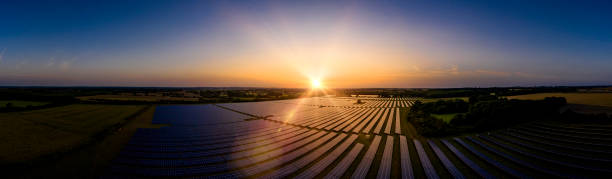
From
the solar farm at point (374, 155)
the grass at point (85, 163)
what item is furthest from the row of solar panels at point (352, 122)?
the grass at point (85, 163)

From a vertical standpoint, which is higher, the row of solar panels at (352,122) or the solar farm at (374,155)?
the solar farm at (374,155)

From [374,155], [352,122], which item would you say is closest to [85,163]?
[374,155]

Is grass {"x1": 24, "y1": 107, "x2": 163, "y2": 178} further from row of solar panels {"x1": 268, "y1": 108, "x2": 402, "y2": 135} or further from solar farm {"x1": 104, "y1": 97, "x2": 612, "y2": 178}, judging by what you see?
row of solar panels {"x1": 268, "y1": 108, "x2": 402, "y2": 135}

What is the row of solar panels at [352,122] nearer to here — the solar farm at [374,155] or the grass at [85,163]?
the solar farm at [374,155]

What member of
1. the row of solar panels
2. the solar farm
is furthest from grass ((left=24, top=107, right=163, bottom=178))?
the row of solar panels

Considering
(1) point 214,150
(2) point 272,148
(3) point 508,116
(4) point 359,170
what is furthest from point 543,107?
(1) point 214,150

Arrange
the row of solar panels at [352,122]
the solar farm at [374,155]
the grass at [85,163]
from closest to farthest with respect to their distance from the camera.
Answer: the grass at [85,163], the solar farm at [374,155], the row of solar panels at [352,122]

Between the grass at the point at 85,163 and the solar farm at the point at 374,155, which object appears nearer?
the grass at the point at 85,163

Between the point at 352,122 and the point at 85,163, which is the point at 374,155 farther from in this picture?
the point at 85,163

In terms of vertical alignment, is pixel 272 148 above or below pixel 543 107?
below

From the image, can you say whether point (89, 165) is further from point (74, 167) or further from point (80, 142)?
point (80, 142)

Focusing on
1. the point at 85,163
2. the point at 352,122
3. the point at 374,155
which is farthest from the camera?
the point at 352,122
